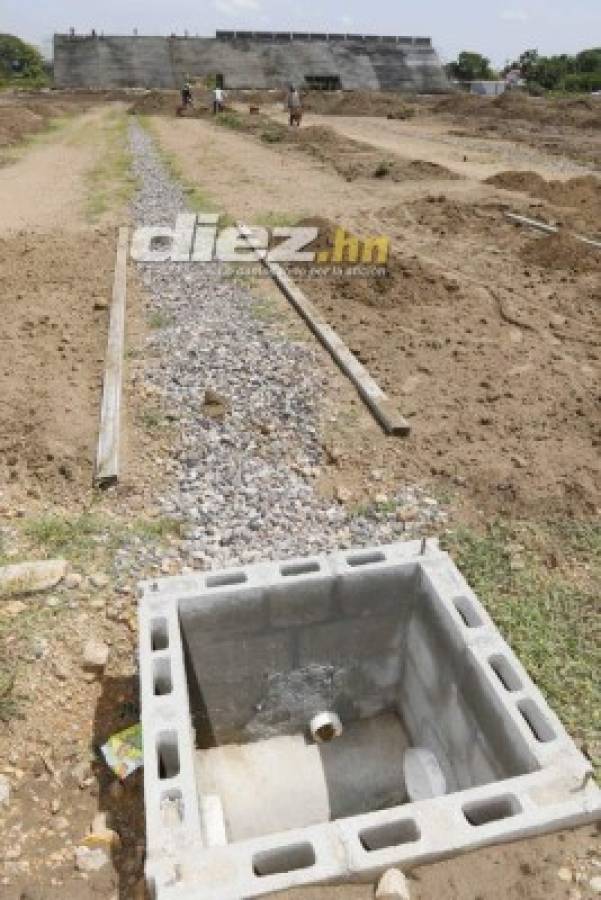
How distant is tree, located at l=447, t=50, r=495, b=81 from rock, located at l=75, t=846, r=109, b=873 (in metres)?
78.6

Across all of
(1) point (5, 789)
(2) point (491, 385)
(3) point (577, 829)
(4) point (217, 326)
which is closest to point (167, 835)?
(1) point (5, 789)

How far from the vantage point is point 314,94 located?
48719 mm

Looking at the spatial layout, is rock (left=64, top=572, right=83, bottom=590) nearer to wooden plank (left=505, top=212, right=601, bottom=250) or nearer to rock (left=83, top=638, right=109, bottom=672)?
rock (left=83, top=638, right=109, bottom=672)

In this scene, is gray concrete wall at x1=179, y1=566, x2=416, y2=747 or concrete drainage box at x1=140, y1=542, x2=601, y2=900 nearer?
concrete drainage box at x1=140, y1=542, x2=601, y2=900

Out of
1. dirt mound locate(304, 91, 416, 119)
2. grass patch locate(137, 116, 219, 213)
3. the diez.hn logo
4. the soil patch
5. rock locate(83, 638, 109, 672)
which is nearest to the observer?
rock locate(83, 638, 109, 672)

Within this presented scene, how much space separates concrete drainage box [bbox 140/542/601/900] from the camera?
2.51m

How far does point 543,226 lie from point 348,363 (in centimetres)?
726

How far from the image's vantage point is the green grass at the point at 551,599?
3.72m

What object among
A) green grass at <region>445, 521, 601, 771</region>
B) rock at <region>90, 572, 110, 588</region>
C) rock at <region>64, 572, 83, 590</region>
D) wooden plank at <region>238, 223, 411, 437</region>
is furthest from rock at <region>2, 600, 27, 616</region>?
wooden plank at <region>238, 223, 411, 437</region>

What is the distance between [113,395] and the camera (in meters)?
6.55

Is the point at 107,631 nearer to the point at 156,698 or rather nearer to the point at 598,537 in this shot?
the point at 156,698

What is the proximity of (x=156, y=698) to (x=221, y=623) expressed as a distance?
687 mm

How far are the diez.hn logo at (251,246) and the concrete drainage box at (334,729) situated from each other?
7804mm

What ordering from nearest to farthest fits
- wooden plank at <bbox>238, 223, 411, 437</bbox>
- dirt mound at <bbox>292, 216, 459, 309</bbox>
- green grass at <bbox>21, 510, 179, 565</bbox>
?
1. green grass at <bbox>21, 510, 179, 565</bbox>
2. wooden plank at <bbox>238, 223, 411, 437</bbox>
3. dirt mound at <bbox>292, 216, 459, 309</bbox>
